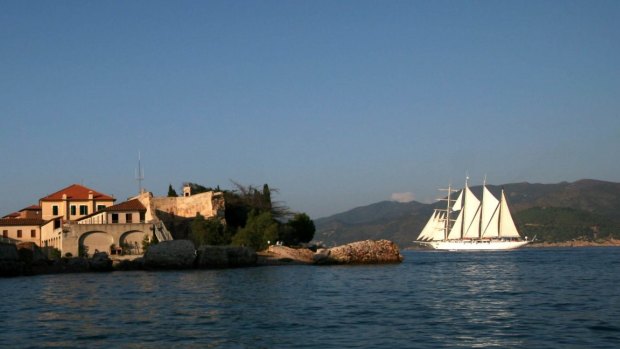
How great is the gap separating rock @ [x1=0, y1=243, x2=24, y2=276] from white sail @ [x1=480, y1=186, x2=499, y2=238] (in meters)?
87.2

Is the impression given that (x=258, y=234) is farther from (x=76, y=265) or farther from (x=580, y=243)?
(x=580, y=243)

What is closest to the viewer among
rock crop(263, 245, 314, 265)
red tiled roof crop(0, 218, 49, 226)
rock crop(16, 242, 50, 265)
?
rock crop(16, 242, 50, 265)

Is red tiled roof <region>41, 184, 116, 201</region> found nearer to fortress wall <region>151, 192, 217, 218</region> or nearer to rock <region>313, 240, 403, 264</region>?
fortress wall <region>151, 192, 217, 218</region>

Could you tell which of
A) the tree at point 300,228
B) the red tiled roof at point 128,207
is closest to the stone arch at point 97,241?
the red tiled roof at point 128,207

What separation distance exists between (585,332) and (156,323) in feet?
40.0

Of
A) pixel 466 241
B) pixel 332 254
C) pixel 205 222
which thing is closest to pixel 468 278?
pixel 332 254

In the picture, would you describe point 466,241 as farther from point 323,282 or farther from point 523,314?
point 523,314

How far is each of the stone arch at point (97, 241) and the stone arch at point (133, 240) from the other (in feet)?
3.32

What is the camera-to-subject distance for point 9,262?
4869 centimetres

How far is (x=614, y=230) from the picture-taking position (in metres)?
190

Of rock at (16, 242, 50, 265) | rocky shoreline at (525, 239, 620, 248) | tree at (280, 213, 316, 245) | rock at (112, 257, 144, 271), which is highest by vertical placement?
tree at (280, 213, 316, 245)

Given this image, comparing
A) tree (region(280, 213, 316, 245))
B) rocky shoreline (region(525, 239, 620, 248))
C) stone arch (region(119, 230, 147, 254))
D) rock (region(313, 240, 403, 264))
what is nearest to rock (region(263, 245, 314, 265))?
rock (region(313, 240, 403, 264))

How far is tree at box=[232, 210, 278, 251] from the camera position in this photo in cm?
6419

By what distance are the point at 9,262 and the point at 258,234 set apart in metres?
22.6
